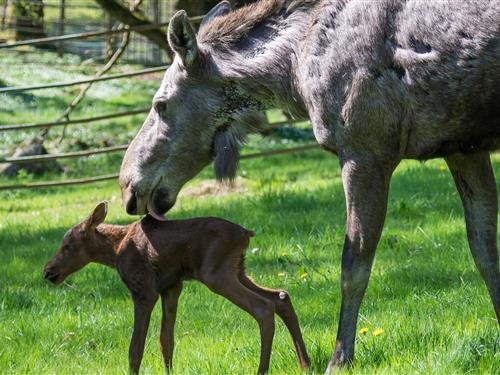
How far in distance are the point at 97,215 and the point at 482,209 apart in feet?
7.36

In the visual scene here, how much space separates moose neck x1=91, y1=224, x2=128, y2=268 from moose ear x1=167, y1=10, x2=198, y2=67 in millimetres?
1062

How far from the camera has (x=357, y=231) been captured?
17.5 feet

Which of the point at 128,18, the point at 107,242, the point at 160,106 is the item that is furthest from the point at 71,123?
the point at 107,242

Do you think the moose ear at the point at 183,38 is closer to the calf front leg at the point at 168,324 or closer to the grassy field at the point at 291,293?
the calf front leg at the point at 168,324

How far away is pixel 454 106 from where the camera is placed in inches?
204

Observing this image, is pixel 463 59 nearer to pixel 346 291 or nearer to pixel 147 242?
pixel 346 291

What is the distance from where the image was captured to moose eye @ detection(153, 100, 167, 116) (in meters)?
6.08

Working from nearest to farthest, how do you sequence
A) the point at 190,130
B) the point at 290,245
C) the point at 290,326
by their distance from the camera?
the point at 290,326
the point at 190,130
the point at 290,245

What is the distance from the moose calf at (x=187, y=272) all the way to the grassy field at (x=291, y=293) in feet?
0.71

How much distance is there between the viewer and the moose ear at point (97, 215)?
5891 millimetres

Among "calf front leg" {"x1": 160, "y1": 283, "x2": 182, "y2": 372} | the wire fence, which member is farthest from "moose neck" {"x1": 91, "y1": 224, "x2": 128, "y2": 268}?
the wire fence

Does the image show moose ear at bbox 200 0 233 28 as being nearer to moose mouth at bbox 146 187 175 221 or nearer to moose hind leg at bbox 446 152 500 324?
moose mouth at bbox 146 187 175 221

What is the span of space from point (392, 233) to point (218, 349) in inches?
128

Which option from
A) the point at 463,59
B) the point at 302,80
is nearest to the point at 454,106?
the point at 463,59
